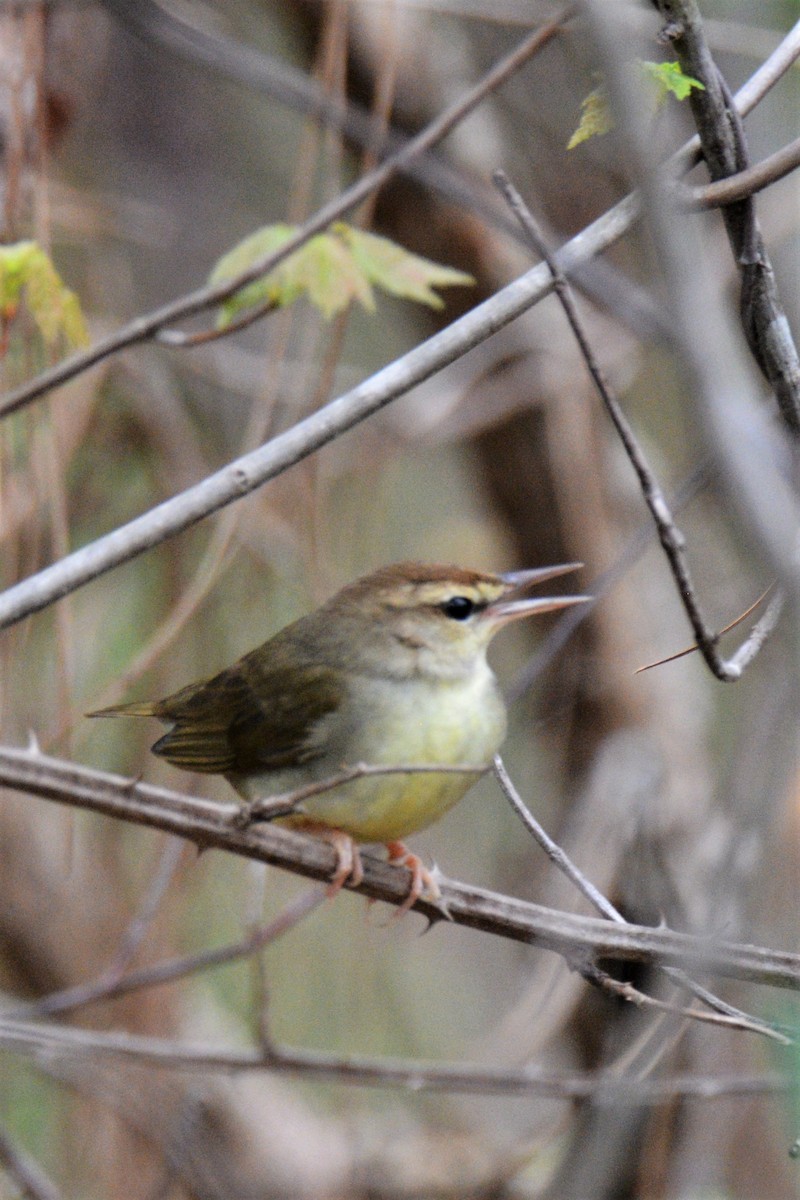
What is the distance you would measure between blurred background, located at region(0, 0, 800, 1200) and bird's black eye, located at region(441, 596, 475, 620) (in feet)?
3.25

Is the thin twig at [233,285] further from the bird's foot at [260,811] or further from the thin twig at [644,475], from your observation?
the thin twig at [644,475]

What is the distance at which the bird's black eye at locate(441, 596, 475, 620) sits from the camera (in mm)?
3297

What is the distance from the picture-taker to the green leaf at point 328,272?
3.13m

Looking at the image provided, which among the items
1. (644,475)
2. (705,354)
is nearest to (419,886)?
(644,475)

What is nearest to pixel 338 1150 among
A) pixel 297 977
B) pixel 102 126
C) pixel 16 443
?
pixel 297 977

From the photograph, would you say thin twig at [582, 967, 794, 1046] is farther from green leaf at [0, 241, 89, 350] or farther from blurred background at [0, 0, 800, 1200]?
blurred background at [0, 0, 800, 1200]

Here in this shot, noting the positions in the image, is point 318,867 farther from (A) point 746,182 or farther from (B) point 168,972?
(B) point 168,972

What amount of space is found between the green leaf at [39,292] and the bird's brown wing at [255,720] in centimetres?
90

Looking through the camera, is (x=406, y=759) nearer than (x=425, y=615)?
Yes

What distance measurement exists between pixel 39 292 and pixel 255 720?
1.08 meters

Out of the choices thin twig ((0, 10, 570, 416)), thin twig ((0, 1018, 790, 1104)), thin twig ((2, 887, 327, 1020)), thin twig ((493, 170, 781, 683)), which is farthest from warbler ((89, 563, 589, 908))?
thin twig ((493, 170, 781, 683))

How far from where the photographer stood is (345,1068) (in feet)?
11.0

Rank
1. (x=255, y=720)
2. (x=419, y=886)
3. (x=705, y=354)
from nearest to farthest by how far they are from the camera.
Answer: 1. (x=705, y=354)
2. (x=419, y=886)
3. (x=255, y=720)

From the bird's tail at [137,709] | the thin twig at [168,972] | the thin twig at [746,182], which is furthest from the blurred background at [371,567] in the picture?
the thin twig at [746,182]
